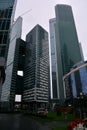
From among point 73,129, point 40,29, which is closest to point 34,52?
point 40,29

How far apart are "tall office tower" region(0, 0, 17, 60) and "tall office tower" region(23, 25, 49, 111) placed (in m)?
91.4

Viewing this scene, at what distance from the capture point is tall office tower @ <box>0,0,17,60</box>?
4316 cm

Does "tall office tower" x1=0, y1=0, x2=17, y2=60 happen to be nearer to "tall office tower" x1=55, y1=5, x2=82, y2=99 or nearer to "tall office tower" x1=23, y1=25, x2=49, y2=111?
"tall office tower" x1=23, y1=25, x2=49, y2=111

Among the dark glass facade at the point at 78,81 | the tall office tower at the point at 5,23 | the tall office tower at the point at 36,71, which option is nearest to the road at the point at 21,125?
the tall office tower at the point at 5,23

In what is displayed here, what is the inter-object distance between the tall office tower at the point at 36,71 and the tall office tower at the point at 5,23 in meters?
91.4

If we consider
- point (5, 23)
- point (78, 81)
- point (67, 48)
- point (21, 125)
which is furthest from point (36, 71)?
point (21, 125)

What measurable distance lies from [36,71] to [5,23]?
100 meters

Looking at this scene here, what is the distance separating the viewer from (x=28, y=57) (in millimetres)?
166250

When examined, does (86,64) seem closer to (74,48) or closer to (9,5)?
(9,5)

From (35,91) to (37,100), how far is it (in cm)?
925

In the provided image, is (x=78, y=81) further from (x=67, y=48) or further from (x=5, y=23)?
(x=67, y=48)

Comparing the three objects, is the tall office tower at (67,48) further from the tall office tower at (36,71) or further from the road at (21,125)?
the road at (21,125)

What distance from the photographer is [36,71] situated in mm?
145000

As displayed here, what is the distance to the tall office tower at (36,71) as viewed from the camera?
13275 centimetres
